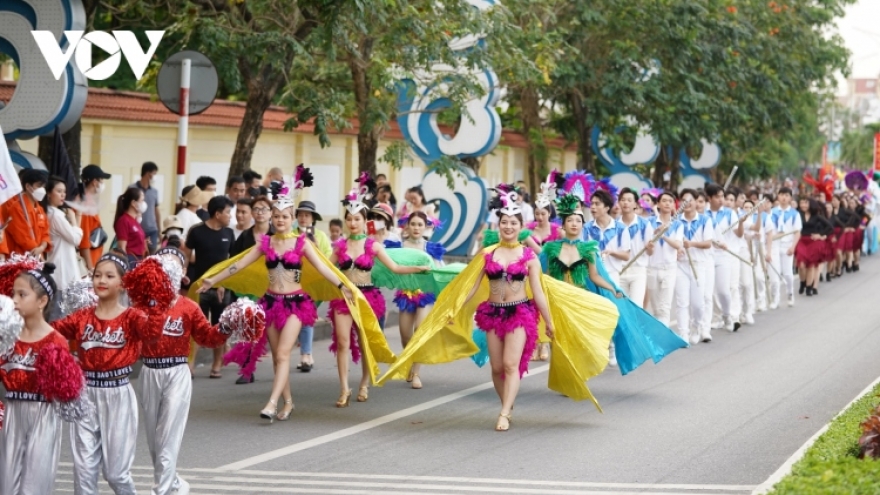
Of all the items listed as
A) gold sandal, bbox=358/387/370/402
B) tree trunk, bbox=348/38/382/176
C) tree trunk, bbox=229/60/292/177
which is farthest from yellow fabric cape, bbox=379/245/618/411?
tree trunk, bbox=348/38/382/176

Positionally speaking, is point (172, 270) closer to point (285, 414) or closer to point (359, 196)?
point (285, 414)

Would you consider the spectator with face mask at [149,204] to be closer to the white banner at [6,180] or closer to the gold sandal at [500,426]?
the white banner at [6,180]

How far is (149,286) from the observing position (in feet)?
26.6

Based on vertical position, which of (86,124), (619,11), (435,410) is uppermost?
(619,11)

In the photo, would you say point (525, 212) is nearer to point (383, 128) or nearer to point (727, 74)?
point (383, 128)

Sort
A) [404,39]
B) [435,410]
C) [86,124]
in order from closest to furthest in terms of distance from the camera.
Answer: [435,410] < [404,39] < [86,124]

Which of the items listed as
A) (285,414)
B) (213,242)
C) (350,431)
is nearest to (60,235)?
(213,242)

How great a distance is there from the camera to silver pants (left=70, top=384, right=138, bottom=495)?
7875 millimetres

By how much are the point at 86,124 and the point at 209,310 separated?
8825 millimetres

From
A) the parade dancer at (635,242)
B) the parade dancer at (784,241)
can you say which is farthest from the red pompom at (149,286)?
the parade dancer at (784,241)

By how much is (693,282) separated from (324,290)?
6573mm

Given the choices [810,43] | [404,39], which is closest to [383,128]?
[404,39]

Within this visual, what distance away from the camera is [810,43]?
37.0 m

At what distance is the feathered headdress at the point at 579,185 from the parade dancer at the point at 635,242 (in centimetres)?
89
